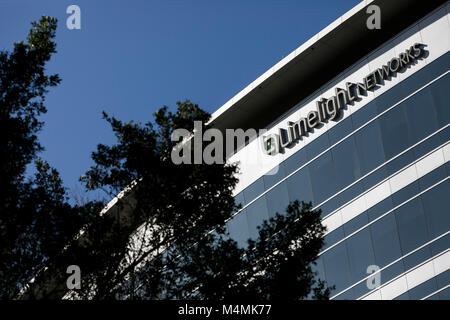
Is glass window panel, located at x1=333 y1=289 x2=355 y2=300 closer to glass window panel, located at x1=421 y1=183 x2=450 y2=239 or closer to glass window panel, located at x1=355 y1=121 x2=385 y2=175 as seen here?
glass window panel, located at x1=421 y1=183 x2=450 y2=239

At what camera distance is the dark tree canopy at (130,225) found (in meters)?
12.0

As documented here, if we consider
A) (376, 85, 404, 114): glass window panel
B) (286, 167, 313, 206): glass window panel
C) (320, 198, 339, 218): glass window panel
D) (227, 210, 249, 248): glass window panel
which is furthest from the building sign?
(320, 198, 339, 218): glass window panel

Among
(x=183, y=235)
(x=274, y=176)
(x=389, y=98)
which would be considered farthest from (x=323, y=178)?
(x=183, y=235)

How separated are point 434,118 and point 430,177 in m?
2.17

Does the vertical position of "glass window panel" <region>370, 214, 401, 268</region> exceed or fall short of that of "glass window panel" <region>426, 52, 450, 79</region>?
it falls short

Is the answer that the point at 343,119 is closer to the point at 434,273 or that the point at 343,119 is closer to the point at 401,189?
the point at 401,189

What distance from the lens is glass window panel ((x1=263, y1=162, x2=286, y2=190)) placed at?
87.3 ft

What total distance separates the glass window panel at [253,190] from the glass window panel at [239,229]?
0.67m

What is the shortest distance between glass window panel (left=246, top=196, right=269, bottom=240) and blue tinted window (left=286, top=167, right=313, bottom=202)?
150cm

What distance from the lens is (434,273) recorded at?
65.9ft

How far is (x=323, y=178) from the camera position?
2489 cm

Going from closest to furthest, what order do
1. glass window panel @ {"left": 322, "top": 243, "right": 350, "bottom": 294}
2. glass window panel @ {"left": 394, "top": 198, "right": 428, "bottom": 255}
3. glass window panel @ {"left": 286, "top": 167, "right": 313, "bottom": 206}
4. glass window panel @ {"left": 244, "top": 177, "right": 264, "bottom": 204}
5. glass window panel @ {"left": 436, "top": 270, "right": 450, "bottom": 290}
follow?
glass window panel @ {"left": 436, "top": 270, "right": 450, "bottom": 290} → glass window panel @ {"left": 394, "top": 198, "right": 428, "bottom": 255} → glass window panel @ {"left": 322, "top": 243, "right": 350, "bottom": 294} → glass window panel @ {"left": 286, "top": 167, "right": 313, "bottom": 206} → glass window panel @ {"left": 244, "top": 177, "right": 264, "bottom": 204}

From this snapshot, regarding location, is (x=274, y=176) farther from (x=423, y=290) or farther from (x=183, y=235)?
(x=183, y=235)

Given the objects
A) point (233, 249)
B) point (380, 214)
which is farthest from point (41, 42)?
point (380, 214)
